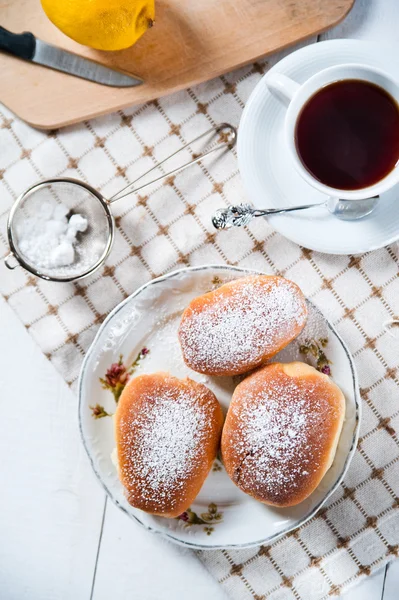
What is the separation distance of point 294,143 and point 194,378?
1.49ft

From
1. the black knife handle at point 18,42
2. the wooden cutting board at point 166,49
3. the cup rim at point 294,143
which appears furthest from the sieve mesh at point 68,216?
the cup rim at point 294,143

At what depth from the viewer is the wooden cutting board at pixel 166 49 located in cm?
112

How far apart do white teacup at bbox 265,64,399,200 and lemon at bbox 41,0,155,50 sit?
0.82 feet

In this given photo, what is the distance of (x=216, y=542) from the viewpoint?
113cm

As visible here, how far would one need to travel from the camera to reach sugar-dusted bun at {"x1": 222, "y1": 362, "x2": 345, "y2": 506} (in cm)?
103

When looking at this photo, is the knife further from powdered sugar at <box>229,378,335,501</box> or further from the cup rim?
powdered sugar at <box>229,378,335,501</box>

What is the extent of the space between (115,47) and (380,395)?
31.2 inches

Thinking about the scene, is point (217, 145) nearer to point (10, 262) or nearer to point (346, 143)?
point (346, 143)

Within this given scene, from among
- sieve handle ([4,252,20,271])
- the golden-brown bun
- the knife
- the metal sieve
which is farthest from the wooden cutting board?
the golden-brown bun

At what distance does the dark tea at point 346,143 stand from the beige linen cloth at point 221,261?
18 centimetres

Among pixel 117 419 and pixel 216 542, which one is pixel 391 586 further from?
pixel 117 419

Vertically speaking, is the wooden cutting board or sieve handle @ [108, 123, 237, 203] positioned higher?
the wooden cutting board

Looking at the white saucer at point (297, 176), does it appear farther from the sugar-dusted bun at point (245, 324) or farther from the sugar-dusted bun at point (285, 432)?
the sugar-dusted bun at point (285, 432)

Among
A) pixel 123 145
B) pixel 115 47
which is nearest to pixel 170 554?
pixel 123 145
